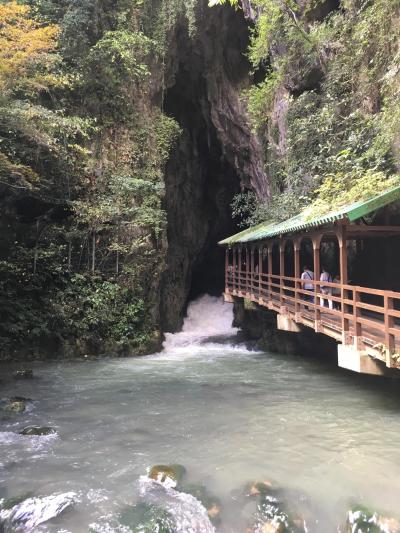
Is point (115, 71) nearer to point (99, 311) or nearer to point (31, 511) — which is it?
point (99, 311)

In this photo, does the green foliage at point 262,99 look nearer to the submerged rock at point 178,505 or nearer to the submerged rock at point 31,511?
the submerged rock at point 178,505

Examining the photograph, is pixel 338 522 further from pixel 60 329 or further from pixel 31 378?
pixel 60 329

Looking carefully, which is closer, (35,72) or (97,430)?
(97,430)

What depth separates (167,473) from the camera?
6180 mm

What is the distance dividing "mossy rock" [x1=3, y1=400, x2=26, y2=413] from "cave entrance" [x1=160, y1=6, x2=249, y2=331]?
14103 mm

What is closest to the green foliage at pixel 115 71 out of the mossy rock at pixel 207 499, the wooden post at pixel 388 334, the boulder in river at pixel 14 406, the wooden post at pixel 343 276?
the wooden post at pixel 343 276

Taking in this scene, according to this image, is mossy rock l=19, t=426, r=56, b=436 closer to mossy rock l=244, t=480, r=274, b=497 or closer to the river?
the river

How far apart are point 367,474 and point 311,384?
5189mm

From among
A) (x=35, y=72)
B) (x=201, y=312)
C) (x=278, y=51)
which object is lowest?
(x=201, y=312)

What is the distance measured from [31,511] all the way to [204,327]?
20.2m

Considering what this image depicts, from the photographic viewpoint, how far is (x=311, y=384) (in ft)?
37.1

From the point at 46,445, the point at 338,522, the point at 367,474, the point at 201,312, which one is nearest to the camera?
the point at 338,522

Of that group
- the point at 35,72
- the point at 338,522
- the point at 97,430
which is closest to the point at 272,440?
the point at 338,522

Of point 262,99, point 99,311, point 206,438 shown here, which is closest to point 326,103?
point 262,99
